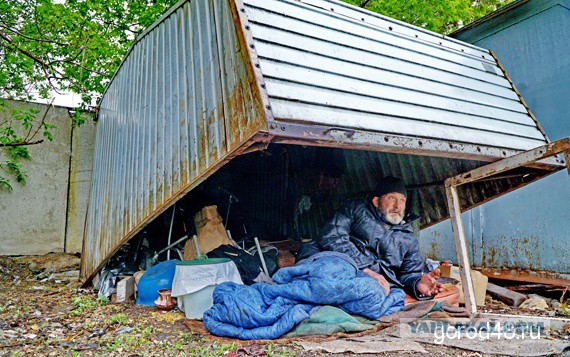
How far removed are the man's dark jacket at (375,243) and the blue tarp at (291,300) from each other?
600 mm

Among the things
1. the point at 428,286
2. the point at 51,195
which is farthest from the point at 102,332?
the point at 51,195

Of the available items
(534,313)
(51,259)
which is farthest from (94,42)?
(534,313)

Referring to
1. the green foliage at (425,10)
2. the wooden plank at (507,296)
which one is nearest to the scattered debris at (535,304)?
the wooden plank at (507,296)

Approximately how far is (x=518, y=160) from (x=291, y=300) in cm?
244

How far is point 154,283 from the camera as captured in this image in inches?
180

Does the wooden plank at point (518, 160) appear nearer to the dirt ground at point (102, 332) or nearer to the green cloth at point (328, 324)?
the dirt ground at point (102, 332)

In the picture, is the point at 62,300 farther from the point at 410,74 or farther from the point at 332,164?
the point at 410,74

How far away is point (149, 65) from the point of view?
15.8 ft

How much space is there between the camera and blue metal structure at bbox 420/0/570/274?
18.0 feet

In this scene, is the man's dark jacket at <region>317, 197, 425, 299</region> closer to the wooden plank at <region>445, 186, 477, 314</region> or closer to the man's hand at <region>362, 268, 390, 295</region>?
the man's hand at <region>362, 268, 390, 295</region>

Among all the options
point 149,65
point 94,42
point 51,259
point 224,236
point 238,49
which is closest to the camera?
point 238,49

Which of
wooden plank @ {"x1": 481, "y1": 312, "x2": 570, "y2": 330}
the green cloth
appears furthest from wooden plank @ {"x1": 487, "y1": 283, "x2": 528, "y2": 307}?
the green cloth

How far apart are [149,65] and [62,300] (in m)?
2.90

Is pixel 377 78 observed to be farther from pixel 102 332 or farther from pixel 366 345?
pixel 102 332
